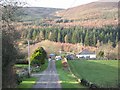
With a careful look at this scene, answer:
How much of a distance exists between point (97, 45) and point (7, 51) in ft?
476

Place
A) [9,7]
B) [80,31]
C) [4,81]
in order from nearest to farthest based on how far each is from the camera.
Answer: [9,7], [4,81], [80,31]

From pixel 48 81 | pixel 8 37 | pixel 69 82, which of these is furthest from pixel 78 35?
pixel 8 37

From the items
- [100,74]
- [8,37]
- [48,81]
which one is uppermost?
[8,37]

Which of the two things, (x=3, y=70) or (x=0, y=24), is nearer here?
(x=0, y=24)

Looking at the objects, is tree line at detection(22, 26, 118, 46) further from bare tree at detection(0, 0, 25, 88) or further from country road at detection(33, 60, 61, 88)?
bare tree at detection(0, 0, 25, 88)

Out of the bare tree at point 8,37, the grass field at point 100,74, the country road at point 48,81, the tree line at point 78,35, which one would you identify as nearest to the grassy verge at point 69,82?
the country road at point 48,81

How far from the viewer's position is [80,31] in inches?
7013

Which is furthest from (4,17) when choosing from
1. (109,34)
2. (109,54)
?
(109,34)

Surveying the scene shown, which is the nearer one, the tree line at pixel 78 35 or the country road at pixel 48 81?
the country road at pixel 48 81

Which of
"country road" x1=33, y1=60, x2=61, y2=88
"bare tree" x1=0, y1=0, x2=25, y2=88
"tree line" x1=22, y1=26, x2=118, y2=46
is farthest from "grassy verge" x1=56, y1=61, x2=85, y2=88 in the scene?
"tree line" x1=22, y1=26, x2=118, y2=46

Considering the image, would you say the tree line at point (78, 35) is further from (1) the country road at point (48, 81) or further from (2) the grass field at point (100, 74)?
(1) the country road at point (48, 81)

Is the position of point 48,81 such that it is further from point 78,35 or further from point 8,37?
point 78,35

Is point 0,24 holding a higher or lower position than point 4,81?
higher

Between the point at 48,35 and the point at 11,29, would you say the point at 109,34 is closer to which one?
the point at 48,35
